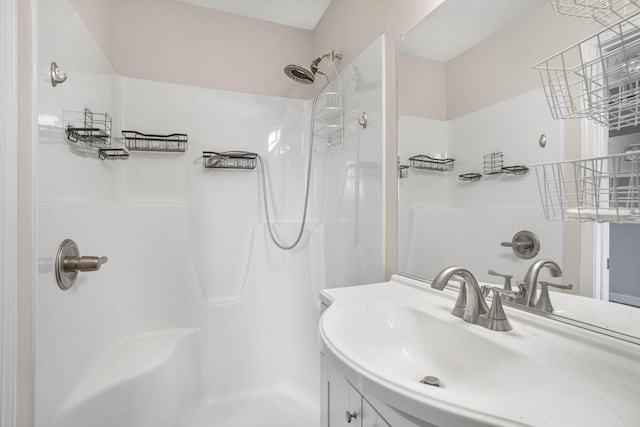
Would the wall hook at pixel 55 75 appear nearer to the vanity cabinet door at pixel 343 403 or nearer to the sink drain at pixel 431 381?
the vanity cabinet door at pixel 343 403

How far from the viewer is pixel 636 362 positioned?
579 millimetres

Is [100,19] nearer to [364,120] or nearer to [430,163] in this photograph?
[364,120]

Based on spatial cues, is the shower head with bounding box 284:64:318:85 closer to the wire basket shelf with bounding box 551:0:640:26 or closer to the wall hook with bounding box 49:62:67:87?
the wall hook with bounding box 49:62:67:87

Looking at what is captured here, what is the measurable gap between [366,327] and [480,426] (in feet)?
1.57

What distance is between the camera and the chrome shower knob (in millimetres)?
1054

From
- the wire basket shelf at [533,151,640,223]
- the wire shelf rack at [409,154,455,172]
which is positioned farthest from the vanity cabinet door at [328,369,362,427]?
the wire shelf rack at [409,154,455,172]

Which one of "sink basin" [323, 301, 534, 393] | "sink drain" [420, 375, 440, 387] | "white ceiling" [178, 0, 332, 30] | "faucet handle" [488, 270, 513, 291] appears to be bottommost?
"sink drain" [420, 375, 440, 387]

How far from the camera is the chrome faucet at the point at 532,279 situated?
0.79 m

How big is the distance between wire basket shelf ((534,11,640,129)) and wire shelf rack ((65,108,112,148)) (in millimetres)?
1601

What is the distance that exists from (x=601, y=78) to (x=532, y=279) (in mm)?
515

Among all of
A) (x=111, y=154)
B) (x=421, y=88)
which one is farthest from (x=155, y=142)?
(x=421, y=88)

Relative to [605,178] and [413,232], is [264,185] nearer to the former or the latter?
[413,232]

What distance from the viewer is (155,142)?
5.93 ft

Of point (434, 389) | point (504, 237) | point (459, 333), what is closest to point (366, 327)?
point (459, 333)
